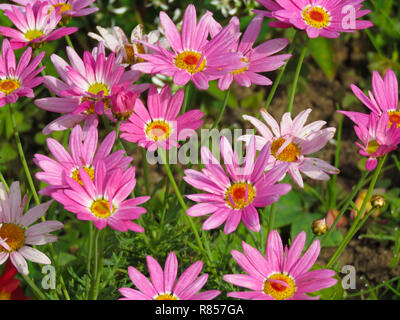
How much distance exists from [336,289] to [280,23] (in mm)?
635

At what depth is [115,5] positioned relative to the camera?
210 cm

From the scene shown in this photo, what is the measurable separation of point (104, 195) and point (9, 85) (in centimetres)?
37

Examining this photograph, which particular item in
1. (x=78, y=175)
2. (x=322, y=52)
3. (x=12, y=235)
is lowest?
(x=12, y=235)

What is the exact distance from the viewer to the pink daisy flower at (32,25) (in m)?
1.23

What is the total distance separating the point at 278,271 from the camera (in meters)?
1.08

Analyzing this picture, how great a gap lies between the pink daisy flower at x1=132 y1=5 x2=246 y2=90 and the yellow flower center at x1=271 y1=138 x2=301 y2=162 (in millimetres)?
188

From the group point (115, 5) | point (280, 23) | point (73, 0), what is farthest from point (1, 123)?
point (280, 23)

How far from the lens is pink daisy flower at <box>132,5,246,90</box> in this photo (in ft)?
3.64

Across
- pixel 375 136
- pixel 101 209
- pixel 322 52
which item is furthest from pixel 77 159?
pixel 322 52

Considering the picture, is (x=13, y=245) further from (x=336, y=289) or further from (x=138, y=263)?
(x=336, y=289)

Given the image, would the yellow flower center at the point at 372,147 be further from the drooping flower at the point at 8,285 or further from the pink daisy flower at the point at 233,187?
the drooping flower at the point at 8,285

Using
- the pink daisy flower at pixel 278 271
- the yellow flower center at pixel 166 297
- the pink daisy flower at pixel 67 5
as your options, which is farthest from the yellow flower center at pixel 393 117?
the pink daisy flower at pixel 67 5

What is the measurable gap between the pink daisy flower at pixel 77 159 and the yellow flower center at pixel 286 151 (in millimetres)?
326

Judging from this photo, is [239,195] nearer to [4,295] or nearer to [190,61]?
[190,61]
